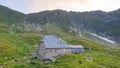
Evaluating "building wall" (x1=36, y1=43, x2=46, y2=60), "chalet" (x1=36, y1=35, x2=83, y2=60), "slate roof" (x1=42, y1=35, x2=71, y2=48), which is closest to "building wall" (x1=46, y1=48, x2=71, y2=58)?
"chalet" (x1=36, y1=35, x2=83, y2=60)

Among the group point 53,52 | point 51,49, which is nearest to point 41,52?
point 51,49

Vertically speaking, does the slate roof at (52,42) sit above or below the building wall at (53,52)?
above

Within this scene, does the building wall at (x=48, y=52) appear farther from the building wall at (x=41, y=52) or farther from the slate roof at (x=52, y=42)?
the slate roof at (x=52, y=42)

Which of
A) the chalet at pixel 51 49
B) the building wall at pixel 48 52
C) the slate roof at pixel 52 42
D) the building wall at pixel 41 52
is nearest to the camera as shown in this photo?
the building wall at pixel 48 52

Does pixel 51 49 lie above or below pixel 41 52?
above

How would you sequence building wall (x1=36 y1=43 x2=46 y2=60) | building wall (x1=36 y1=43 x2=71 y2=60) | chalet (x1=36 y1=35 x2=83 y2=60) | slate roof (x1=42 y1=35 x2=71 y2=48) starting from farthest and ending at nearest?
1. slate roof (x1=42 y1=35 x2=71 y2=48)
2. building wall (x1=36 y1=43 x2=46 y2=60)
3. chalet (x1=36 y1=35 x2=83 y2=60)
4. building wall (x1=36 y1=43 x2=71 y2=60)

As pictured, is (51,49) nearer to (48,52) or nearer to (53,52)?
(53,52)

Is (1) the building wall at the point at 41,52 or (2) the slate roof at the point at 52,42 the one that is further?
(2) the slate roof at the point at 52,42

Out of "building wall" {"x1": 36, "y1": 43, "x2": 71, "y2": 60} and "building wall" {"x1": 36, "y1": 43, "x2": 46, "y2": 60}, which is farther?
"building wall" {"x1": 36, "y1": 43, "x2": 46, "y2": 60}

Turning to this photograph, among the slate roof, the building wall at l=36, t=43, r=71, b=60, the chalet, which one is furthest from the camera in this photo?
the slate roof

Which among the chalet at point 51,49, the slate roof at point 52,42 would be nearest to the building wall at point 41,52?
the chalet at point 51,49

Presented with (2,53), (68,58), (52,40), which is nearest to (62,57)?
(68,58)

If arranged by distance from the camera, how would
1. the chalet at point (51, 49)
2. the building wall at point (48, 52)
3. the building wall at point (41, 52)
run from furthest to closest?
the building wall at point (41, 52)
the chalet at point (51, 49)
the building wall at point (48, 52)

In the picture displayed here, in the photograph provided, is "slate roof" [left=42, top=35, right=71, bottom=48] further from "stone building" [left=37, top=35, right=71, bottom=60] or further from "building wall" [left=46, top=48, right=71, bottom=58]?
"building wall" [left=46, top=48, right=71, bottom=58]
